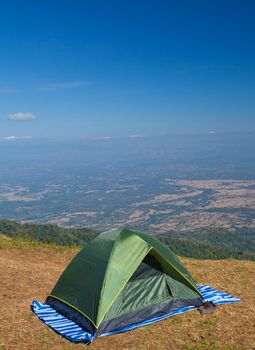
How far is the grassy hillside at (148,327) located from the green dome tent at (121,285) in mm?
470

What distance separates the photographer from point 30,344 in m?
8.61

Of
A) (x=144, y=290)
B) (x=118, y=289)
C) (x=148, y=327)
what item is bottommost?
(x=148, y=327)

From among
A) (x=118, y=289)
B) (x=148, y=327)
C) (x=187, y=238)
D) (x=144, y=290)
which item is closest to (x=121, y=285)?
(x=118, y=289)

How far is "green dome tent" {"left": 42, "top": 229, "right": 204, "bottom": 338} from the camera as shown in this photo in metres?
9.54

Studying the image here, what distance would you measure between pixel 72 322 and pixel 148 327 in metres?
2.07

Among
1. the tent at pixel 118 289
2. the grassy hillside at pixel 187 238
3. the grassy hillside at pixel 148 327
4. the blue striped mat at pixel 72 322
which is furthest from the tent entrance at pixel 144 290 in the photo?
the grassy hillside at pixel 187 238

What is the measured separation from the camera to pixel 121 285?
390 inches

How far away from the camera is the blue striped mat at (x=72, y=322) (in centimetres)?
895

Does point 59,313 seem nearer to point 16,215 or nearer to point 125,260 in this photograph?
point 125,260

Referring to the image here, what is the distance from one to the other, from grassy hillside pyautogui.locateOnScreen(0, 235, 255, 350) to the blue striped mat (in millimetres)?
174

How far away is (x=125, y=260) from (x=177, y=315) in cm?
214

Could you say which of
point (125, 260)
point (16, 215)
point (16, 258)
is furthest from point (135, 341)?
point (16, 215)

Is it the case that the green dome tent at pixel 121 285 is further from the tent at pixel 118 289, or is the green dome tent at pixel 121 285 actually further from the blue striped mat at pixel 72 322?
the blue striped mat at pixel 72 322

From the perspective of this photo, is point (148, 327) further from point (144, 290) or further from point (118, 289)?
point (118, 289)
